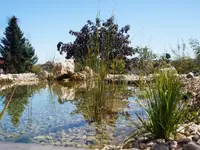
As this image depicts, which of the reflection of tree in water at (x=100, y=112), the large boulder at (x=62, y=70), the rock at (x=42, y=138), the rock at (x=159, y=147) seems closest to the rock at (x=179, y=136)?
the rock at (x=159, y=147)

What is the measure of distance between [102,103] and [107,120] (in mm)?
453

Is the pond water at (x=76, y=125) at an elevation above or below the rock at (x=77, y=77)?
below

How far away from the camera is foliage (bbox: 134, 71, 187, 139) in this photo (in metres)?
2.23

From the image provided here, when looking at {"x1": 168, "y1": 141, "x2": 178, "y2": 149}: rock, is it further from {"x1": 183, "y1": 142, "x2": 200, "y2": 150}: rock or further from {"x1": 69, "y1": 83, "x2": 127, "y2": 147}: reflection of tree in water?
{"x1": 69, "y1": 83, "x2": 127, "y2": 147}: reflection of tree in water

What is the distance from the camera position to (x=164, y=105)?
224cm

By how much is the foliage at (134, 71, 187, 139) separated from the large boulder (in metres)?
9.03

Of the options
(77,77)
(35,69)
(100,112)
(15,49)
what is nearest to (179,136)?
(100,112)

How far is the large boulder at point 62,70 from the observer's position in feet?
36.9

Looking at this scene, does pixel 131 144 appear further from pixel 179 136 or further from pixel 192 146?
pixel 192 146

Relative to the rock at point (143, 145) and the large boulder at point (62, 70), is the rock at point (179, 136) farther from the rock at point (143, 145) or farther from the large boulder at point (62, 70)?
the large boulder at point (62, 70)

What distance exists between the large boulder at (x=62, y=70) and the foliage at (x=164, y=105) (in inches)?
356

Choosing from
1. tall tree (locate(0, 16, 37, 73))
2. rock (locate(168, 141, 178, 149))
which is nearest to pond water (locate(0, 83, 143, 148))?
rock (locate(168, 141, 178, 149))

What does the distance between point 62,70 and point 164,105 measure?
9.30 metres

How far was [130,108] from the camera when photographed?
15.6 feet
